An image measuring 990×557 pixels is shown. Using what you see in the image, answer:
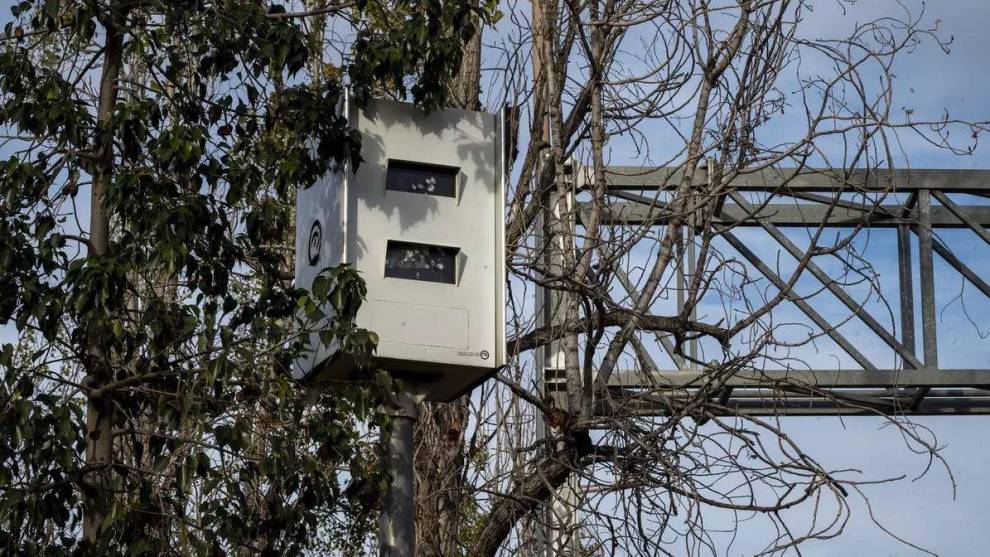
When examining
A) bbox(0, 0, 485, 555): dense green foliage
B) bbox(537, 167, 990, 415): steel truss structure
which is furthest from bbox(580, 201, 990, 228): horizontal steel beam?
bbox(0, 0, 485, 555): dense green foliage

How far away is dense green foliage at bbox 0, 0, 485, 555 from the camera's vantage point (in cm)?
469

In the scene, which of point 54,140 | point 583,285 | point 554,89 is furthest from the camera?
point 554,89

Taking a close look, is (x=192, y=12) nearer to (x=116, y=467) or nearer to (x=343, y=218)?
(x=343, y=218)

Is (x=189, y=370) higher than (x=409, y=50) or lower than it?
lower

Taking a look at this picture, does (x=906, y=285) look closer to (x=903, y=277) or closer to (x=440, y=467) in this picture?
(x=903, y=277)

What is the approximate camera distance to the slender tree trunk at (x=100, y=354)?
15.6ft

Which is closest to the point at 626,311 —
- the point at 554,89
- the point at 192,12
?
the point at 554,89

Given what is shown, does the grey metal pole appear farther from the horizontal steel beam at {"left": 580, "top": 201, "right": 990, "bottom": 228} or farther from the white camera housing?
the horizontal steel beam at {"left": 580, "top": 201, "right": 990, "bottom": 228}

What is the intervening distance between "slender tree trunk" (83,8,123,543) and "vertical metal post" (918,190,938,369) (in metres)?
5.20

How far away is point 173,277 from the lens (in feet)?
16.9

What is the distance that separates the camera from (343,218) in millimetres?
4875

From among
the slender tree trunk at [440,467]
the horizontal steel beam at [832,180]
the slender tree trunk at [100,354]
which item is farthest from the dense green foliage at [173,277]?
the horizontal steel beam at [832,180]

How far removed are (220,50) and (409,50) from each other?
628 mm

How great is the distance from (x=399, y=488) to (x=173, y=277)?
1.07 m
